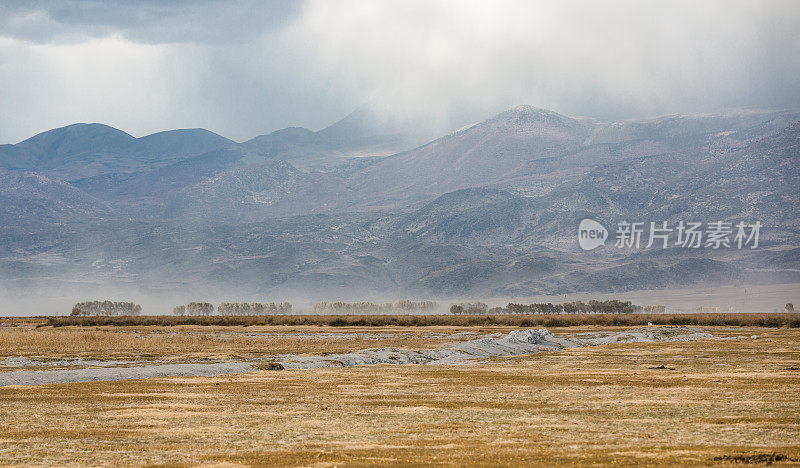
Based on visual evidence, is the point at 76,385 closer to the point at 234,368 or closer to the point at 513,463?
the point at 234,368

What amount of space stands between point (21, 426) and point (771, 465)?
827 inches

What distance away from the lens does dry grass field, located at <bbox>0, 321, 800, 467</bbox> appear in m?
21.3

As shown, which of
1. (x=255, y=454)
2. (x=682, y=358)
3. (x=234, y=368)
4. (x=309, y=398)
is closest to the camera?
(x=255, y=454)

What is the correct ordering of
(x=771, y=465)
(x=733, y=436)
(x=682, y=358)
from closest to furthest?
1. (x=771, y=465)
2. (x=733, y=436)
3. (x=682, y=358)

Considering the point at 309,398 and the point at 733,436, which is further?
the point at 309,398

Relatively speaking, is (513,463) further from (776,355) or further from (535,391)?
(776,355)

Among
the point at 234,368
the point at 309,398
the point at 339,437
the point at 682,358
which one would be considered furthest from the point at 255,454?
the point at 682,358

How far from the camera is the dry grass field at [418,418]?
69.7ft

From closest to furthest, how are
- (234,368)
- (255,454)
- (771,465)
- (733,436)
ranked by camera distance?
(771,465)
(255,454)
(733,436)
(234,368)

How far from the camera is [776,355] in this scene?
212 feet

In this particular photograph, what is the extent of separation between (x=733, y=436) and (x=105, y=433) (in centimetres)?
1785

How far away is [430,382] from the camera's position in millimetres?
44062

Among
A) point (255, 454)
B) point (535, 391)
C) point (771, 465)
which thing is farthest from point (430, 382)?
point (771, 465)

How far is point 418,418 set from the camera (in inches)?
1147
